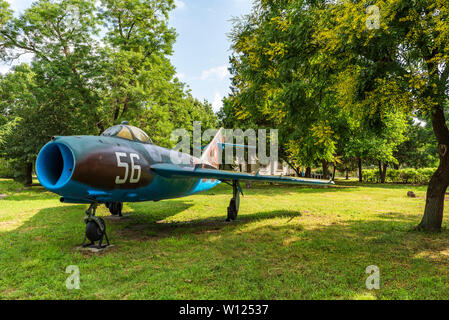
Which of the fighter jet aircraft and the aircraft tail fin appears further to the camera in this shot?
the aircraft tail fin

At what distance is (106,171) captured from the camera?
554 centimetres

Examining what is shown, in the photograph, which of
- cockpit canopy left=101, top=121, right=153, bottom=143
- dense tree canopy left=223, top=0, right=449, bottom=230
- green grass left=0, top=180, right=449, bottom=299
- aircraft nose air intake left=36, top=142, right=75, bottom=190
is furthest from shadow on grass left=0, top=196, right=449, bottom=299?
cockpit canopy left=101, top=121, right=153, bottom=143

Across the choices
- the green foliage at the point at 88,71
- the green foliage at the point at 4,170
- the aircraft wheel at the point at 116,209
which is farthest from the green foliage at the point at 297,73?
the green foliage at the point at 4,170

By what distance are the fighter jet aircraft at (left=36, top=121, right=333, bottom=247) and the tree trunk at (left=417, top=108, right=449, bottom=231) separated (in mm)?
6433

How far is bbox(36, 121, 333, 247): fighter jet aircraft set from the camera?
16.4ft

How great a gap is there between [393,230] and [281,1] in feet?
28.1

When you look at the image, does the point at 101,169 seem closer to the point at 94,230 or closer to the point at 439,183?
the point at 94,230

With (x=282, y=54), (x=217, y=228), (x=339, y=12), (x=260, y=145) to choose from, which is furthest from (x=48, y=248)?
(x=260, y=145)

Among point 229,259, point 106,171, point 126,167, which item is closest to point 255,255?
point 229,259

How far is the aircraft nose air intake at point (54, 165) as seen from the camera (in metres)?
4.94

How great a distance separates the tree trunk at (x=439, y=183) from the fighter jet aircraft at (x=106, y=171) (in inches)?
253

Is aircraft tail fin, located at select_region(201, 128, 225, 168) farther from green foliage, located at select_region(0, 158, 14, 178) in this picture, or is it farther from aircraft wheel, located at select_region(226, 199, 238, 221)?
green foliage, located at select_region(0, 158, 14, 178)

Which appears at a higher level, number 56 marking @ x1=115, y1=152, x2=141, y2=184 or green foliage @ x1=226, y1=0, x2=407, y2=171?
green foliage @ x1=226, y1=0, x2=407, y2=171

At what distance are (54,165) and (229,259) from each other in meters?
4.48
